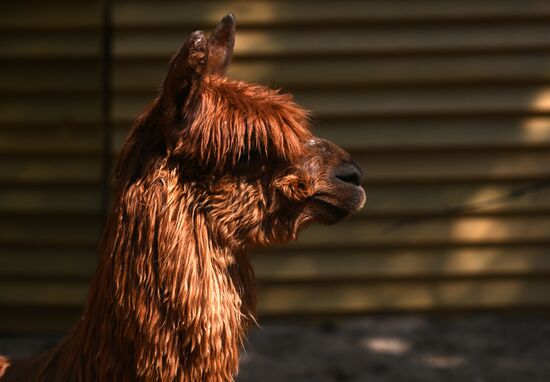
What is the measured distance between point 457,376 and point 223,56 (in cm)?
348

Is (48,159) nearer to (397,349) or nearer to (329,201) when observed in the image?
(397,349)

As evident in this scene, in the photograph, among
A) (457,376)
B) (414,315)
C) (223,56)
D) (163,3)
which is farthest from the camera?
(414,315)

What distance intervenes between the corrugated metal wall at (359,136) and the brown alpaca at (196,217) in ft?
11.7

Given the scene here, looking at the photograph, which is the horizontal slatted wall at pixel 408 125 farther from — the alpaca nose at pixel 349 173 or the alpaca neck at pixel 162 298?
the alpaca neck at pixel 162 298

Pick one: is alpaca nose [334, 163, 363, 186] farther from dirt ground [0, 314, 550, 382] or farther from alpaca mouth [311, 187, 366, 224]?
dirt ground [0, 314, 550, 382]

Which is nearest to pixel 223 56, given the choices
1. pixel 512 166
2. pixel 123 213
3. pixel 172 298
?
pixel 123 213

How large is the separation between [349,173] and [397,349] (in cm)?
363

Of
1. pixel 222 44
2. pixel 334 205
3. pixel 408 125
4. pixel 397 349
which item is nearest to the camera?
pixel 334 205

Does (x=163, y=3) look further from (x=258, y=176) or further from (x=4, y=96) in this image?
(x=258, y=176)

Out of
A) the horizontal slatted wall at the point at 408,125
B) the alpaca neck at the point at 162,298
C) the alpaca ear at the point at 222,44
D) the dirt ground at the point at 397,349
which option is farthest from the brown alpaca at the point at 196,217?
the horizontal slatted wall at the point at 408,125

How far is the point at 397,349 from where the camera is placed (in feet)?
19.3

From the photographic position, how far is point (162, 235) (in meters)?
2.29

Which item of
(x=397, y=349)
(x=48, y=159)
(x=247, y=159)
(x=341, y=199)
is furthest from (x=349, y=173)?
(x=48, y=159)

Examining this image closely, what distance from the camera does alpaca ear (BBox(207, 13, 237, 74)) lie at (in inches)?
102
